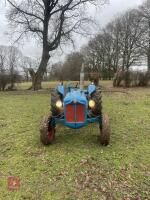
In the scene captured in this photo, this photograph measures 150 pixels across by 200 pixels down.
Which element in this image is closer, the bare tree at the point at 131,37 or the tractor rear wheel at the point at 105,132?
the tractor rear wheel at the point at 105,132

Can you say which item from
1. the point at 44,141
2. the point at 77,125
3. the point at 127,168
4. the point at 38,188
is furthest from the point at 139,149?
the point at 38,188

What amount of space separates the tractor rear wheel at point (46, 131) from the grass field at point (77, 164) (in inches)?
5.6

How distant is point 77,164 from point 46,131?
102cm

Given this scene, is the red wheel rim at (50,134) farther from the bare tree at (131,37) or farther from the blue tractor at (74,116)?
the bare tree at (131,37)

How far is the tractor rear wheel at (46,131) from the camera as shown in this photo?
17.9 feet

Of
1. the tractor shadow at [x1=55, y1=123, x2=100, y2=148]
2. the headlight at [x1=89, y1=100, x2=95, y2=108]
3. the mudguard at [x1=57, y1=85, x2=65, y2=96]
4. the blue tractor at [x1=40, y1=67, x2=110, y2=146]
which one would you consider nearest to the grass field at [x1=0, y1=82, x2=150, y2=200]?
the tractor shadow at [x1=55, y1=123, x2=100, y2=148]

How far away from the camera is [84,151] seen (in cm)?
532

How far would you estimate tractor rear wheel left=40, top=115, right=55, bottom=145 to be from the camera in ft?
17.9

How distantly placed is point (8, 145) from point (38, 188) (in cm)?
196

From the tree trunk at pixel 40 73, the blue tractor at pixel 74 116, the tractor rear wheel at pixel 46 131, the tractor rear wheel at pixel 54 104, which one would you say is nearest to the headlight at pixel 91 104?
the blue tractor at pixel 74 116

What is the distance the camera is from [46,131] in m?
5.47

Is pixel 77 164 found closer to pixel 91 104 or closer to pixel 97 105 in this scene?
pixel 91 104

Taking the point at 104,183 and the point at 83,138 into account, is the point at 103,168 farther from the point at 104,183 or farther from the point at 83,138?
the point at 83,138

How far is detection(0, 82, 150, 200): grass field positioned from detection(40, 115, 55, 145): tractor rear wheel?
143 millimetres
